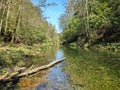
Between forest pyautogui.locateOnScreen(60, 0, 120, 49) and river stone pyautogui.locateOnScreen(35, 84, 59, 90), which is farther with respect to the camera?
forest pyautogui.locateOnScreen(60, 0, 120, 49)

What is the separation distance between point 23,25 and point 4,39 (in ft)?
10.9

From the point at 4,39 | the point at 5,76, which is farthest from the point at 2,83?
the point at 4,39

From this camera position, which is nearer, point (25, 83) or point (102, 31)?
point (25, 83)

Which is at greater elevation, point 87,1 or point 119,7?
point 87,1

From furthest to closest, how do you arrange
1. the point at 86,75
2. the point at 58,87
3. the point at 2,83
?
1. the point at 86,75
2. the point at 58,87
3. the point at 2,83

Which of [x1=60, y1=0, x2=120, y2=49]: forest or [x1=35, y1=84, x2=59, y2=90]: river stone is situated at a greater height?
[x1=60, y1=0, x2=120, y2=49]: forest

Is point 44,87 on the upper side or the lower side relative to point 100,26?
lower

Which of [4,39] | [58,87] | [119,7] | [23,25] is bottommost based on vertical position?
[58,87]

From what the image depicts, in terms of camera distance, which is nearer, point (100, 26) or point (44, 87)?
point (44, 87)

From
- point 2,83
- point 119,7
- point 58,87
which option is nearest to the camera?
point 2,83

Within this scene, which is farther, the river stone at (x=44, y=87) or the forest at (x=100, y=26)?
the forest at (x=100, y=26)

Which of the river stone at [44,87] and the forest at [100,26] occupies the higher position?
the forest at [100,26]

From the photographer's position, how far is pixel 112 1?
36.7 m

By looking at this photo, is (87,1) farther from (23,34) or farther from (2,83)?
(2,83)
